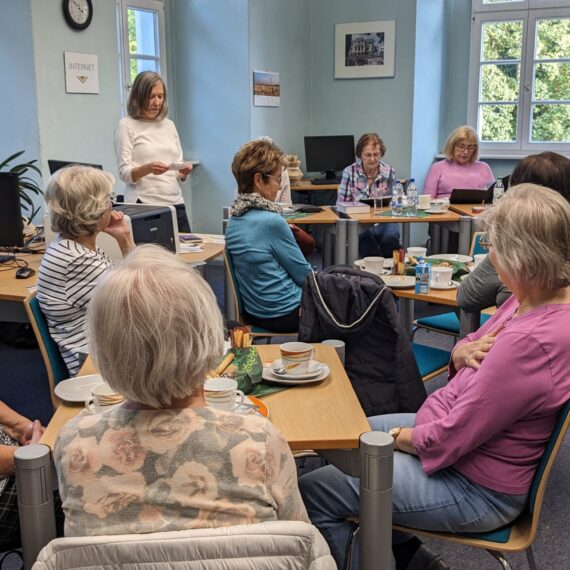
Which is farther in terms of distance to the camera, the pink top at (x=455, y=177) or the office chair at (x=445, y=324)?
the pink top at (x=455, y=177)

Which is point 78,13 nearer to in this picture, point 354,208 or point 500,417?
point 354,208

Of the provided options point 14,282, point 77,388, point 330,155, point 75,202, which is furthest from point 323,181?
point 77,388

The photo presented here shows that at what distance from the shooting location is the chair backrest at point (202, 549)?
1069 millimetres

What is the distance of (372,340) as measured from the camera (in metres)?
2.38

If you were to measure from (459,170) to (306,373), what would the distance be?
4.35m

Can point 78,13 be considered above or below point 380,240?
above

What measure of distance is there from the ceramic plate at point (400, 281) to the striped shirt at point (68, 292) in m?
1.19

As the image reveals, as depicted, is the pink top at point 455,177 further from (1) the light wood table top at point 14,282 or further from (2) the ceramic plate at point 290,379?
(2) the ceramic plate at point 290,379

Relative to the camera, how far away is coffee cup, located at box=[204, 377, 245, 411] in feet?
5.31

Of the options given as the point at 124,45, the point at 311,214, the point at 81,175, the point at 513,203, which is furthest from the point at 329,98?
the point at 513,203

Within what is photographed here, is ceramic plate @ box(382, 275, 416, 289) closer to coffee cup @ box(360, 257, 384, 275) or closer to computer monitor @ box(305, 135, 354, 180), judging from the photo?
coffee cup @ box(360, 257, 384, 275)

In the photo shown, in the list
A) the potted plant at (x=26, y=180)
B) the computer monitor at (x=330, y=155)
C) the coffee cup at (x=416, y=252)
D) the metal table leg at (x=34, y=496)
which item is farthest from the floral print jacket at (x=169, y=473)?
the computer monitor at (x=330, y=155)

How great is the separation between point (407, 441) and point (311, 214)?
11.0 ft

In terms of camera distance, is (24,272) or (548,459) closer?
(548,459)
